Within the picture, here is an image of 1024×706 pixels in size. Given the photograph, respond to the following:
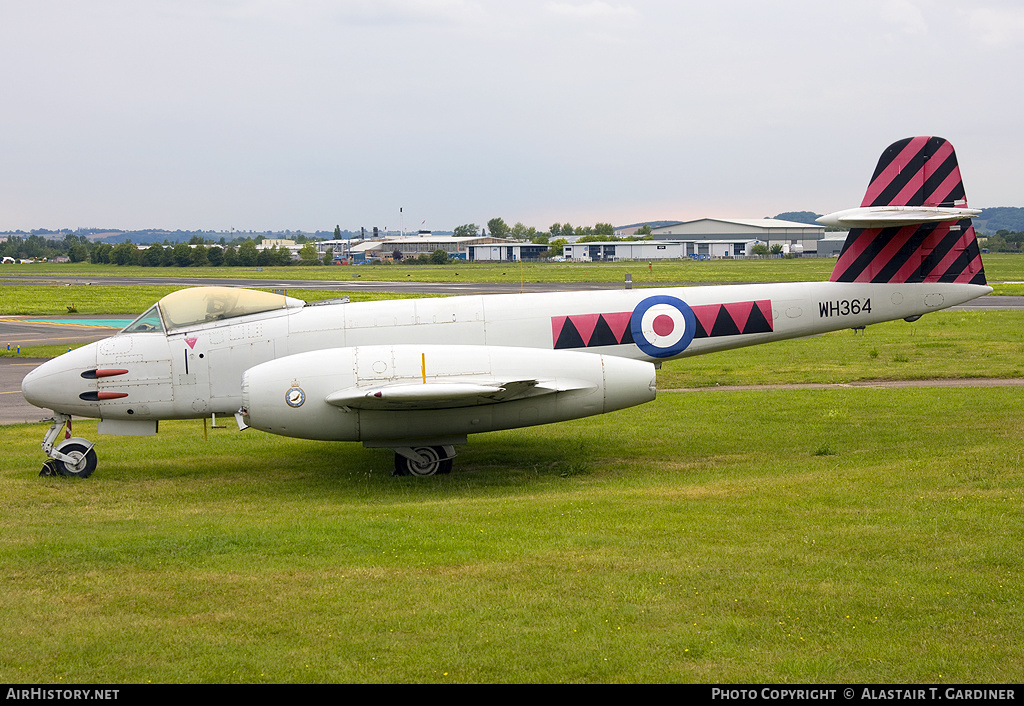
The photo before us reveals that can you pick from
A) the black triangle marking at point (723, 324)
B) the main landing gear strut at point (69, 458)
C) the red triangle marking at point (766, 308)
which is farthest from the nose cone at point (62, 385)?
the red triangle marking at point (766, 308)

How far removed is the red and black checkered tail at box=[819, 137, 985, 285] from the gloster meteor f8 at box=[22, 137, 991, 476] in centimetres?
2

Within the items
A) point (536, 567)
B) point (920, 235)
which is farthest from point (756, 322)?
point (536, 567)

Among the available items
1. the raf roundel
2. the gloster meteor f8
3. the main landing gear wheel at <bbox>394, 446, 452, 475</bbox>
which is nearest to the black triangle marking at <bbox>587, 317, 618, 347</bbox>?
the gloster meteor f8

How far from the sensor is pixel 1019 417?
656 inches

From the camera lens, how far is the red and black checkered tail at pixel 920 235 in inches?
623

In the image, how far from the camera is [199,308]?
14.8m

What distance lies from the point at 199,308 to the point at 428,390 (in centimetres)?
451

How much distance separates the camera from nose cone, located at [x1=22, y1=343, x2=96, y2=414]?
46.7 feet

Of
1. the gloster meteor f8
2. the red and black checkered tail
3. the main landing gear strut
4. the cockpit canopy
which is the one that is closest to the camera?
the gloster meteor f8

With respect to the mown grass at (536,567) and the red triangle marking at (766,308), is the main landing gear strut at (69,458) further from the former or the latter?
the red triangle marking at (766,308)

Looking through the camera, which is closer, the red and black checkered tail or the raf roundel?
the raf roundel

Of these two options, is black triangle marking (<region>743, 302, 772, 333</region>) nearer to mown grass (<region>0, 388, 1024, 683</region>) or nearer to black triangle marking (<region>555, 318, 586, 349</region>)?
mown grass (<region>0, 388, 1024, 683</region>)

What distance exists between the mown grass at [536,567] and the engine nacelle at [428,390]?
0.96 metres

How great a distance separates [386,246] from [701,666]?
545 ft
